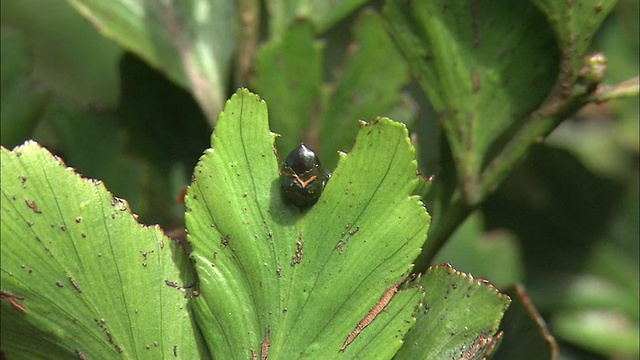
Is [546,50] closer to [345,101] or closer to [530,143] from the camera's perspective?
[530,143]

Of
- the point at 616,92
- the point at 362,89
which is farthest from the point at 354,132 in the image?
the point at 616,92

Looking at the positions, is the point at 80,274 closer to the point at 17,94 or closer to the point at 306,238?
the point at 306,238

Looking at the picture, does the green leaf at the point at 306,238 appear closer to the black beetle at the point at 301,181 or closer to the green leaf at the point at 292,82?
the black beetle at the point at 301,181

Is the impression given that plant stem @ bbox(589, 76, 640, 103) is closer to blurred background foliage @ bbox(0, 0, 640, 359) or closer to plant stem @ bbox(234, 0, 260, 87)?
blurred background foliage @ bbox(0, 0, 640, 359)

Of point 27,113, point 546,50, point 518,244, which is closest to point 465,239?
point 518,244

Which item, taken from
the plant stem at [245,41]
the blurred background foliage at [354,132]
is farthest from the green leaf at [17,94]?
the plant stem at [245,41]

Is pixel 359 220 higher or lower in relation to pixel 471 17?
lower

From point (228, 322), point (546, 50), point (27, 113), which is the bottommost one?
point (228, 322)

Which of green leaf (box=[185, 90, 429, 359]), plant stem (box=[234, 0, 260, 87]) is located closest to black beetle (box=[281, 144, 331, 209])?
green leaf (box=[185, 90, 429, 359])
